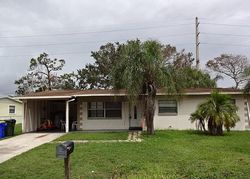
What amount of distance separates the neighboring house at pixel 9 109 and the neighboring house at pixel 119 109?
1785 centimetres

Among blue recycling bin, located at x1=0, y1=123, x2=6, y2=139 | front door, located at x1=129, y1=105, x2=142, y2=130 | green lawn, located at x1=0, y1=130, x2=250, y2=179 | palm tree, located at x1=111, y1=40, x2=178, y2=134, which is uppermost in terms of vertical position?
palm tree, located at x1=111, y1=40, x2=178, y2=134

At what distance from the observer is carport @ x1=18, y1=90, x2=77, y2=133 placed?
22078mm

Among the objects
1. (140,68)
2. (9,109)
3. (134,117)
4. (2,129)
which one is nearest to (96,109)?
(134,117)

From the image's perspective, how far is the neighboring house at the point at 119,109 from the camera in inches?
868

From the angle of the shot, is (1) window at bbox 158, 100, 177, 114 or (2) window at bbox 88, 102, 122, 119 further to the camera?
(2) window at bbox 88, 102, 122, 119

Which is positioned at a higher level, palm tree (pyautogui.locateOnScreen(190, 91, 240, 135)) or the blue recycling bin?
palm tree (pyautogui.locateOnScreen(190, 91, 240, 135))

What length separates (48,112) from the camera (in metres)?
27.5

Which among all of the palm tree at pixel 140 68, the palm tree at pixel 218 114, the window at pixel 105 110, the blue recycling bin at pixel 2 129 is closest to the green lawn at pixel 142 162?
the palm tree at pixel 218 114

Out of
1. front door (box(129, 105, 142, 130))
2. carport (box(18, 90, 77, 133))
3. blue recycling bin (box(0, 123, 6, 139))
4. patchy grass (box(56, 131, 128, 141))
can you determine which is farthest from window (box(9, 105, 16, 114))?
patchy grass (box(56, 131, 128, 141))

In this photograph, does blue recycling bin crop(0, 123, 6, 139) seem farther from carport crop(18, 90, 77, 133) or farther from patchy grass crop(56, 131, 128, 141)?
patchy grass crop(56, 131, 128, 141)

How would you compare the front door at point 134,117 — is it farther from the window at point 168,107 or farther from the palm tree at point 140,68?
the palm tree at point 140,68

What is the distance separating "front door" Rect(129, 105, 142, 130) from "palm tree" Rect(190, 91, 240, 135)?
5.29 metres

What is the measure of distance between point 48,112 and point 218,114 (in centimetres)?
1485

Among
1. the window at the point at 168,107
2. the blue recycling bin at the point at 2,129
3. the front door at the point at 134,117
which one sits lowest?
the blue recycling bin at the point at 2,129
